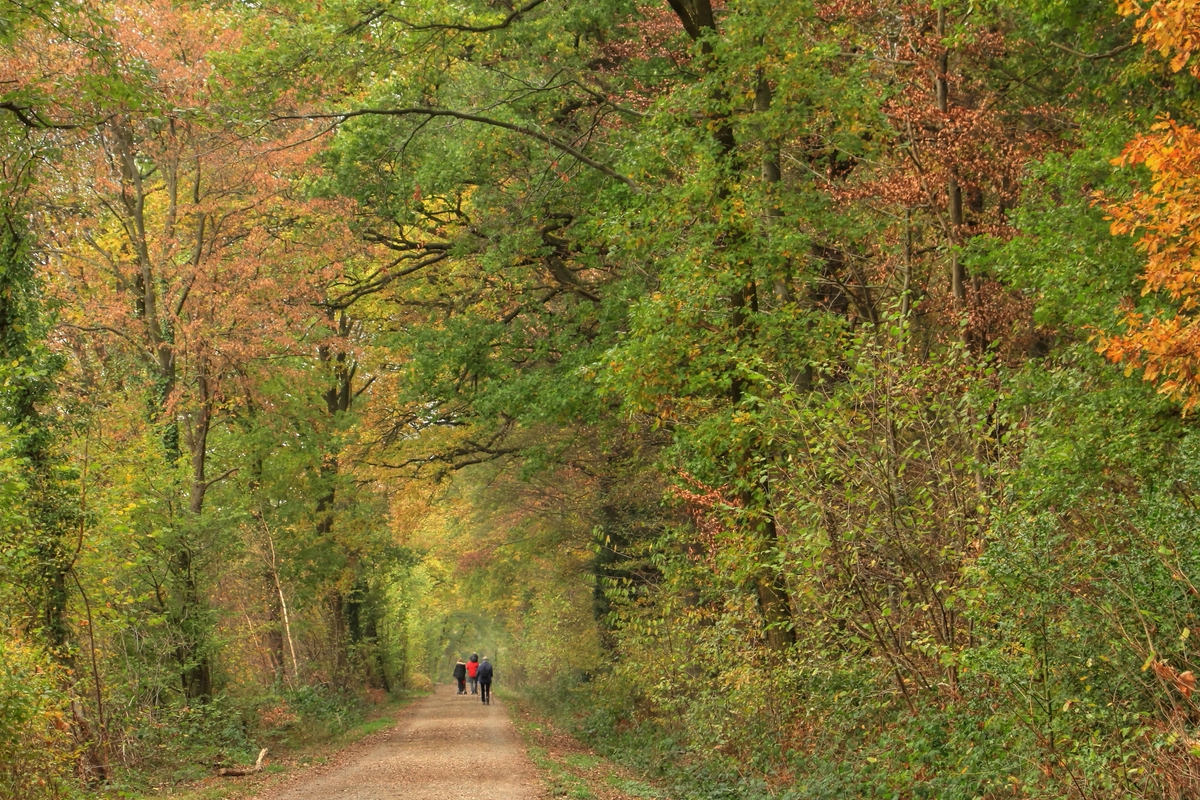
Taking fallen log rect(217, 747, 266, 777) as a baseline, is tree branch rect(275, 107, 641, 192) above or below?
above

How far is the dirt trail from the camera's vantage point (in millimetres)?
12992

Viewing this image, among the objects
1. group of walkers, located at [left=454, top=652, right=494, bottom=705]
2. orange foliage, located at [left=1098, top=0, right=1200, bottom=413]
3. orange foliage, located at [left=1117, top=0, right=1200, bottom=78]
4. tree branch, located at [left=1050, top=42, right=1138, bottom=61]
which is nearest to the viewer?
orange foliage, located at [left=1117, top=0, right=1200, bottom=78]

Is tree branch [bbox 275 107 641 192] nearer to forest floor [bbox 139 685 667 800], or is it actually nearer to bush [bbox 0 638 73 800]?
bush [bbox 0 638 73 800]

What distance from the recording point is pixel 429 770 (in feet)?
51.5

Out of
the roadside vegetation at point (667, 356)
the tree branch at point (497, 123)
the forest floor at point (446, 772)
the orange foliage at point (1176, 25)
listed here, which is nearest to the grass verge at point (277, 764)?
the forest floor at point (446, 772)

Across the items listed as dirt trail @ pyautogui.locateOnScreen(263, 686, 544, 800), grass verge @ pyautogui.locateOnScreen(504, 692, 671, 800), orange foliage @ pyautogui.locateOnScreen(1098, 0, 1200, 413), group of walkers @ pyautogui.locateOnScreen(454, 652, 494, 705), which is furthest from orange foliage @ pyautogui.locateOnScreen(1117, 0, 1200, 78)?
group of walkers @ pyautogui.locateOnScreen(454, 652, 494, 705)

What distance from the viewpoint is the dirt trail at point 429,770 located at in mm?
12992

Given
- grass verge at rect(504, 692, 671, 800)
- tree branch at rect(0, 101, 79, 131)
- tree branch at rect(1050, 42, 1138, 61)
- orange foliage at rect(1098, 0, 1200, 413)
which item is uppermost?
tree branch at rect(1050, 42, 1138, 61)

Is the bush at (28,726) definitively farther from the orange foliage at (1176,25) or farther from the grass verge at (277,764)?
the orange foliage at (1176,25)

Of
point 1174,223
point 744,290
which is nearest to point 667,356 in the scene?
point 744,290

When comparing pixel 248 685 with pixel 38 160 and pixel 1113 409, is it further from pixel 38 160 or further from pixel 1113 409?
pixel 1113 409

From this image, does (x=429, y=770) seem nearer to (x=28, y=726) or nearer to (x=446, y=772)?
(x=446, y=772)

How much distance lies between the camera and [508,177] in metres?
18.5

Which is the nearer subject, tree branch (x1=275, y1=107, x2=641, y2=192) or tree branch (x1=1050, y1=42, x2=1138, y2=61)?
tree branch (x1=1050, y1=42, x2=1138, y2=61)
